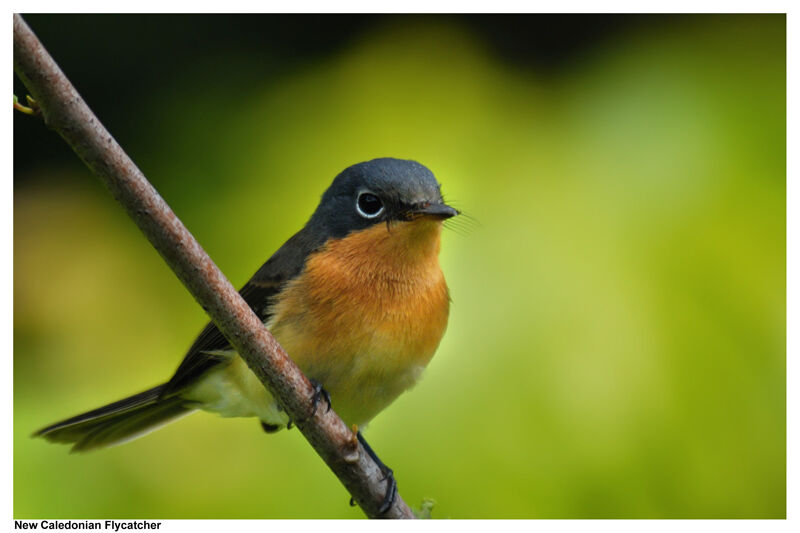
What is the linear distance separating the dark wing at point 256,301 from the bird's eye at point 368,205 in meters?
0.25

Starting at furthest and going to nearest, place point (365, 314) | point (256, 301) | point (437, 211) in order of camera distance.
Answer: point (256, 301) < point (365, 314) < point (437, 211)

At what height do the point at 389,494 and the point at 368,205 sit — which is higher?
the point at 368,205

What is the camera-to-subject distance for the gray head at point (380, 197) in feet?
10.7

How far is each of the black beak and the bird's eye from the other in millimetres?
213

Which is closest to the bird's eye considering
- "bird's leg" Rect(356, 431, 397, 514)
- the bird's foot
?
"bird's leg" Rect(356, 431, 397, 514)

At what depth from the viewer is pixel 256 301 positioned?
3.63 metres

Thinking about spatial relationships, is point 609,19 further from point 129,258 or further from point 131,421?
point 131,421

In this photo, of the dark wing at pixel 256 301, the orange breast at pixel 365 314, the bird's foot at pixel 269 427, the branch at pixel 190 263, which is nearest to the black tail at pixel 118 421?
the dark wing at pixel 256 301

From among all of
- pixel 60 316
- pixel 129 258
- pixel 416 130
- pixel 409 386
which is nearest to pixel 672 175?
pixel 416 130

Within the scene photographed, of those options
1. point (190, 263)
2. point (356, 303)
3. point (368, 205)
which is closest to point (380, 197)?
point (368, 205)

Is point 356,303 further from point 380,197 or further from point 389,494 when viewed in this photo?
point 389,494

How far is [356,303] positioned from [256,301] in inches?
21.1

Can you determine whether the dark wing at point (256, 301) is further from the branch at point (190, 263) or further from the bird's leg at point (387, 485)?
the branch at point (190, 263)

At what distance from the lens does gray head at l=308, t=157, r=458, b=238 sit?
325 centimetres
